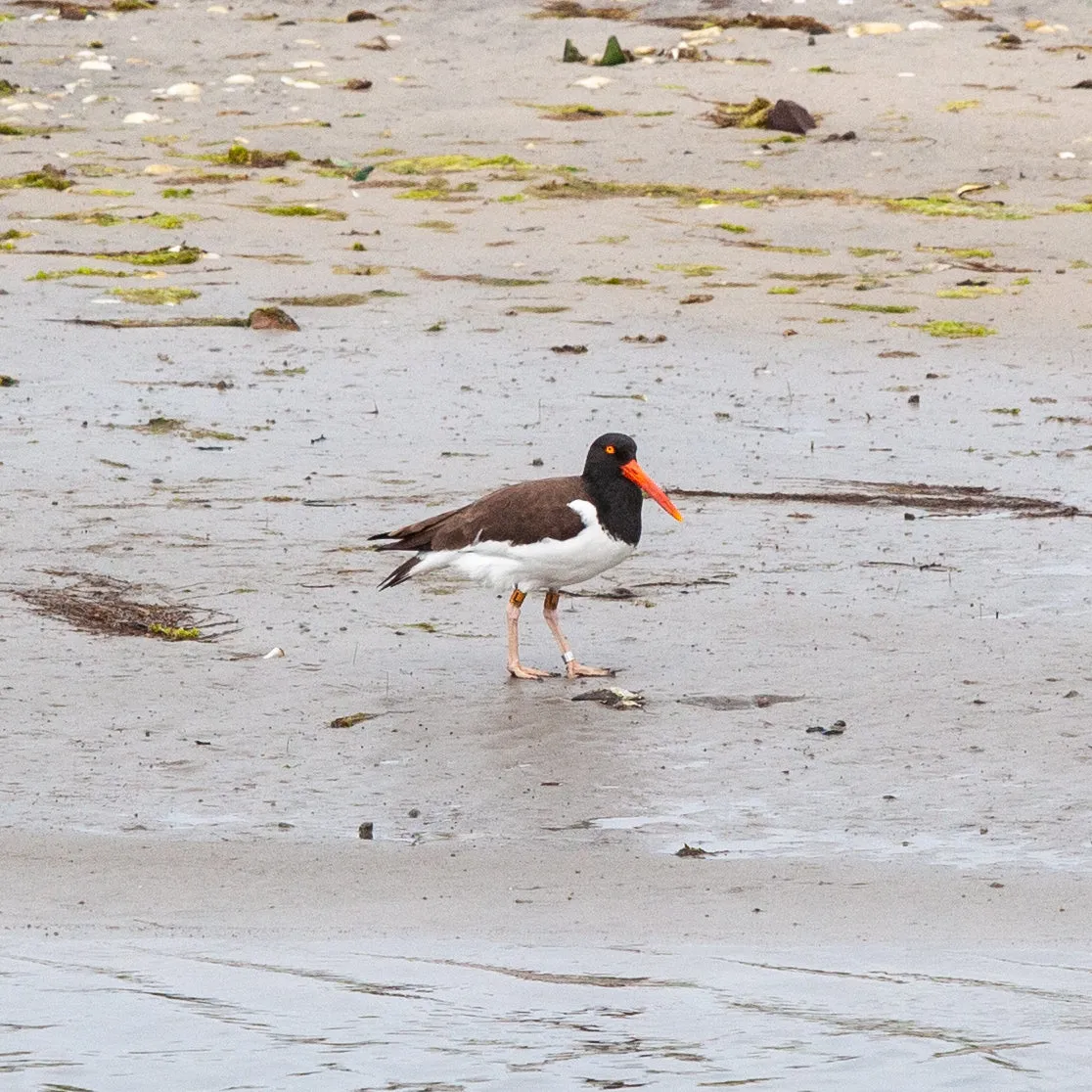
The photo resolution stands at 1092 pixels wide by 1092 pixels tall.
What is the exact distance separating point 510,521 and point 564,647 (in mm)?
560

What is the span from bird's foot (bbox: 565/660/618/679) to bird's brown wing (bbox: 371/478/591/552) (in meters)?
0.51

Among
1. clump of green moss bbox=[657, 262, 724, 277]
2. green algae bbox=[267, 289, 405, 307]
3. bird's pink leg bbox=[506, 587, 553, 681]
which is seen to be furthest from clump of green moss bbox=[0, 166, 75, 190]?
bird's pink leg bbox=[506, 587, 553, 681]

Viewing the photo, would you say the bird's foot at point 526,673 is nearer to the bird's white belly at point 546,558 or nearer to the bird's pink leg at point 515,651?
the bird's pink leg at point 515,651

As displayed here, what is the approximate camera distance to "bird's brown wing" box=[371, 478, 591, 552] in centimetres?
805

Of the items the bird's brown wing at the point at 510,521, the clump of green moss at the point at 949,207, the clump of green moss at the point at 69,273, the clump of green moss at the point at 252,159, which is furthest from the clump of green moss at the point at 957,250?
the bird's brown wing at the point at 510,521

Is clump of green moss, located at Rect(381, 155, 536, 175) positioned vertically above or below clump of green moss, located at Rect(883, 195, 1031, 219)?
above

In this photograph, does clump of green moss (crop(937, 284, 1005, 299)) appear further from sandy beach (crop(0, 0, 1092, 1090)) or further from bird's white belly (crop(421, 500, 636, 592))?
bird's white belly (crop(421, 500, 636, 592))

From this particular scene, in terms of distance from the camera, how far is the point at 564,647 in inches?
317

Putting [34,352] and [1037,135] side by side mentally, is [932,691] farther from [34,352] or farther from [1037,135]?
[1037,135]

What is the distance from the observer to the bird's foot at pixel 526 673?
790 centimetres

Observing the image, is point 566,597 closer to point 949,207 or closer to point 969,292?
point 969,292

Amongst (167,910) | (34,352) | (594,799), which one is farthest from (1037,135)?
(167,910)

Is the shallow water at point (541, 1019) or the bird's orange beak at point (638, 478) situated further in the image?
the bird's orange beak at point (638, 478)

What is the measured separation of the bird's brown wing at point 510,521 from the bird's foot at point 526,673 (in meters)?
0.49
